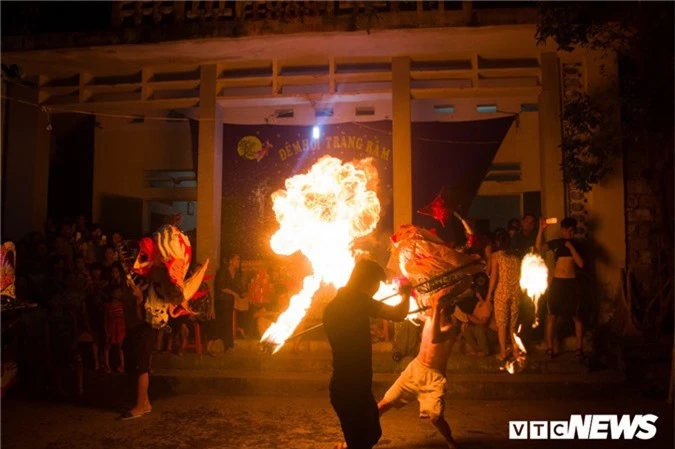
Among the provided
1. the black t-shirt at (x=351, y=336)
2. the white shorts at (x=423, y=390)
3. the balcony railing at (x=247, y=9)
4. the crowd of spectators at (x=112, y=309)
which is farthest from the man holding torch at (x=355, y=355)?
the balcony railing at (x=247, y=9)

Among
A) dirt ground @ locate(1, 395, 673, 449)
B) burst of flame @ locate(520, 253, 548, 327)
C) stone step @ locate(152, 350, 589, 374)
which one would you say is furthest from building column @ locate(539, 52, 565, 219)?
dirt ground @ locate(1, 395, 673, 449)

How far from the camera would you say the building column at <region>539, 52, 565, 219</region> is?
9.88 metres

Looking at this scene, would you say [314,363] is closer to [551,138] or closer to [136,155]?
[551,138]

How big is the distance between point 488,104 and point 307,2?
4047 millimetres

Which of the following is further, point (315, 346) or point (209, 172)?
point (209, 172)

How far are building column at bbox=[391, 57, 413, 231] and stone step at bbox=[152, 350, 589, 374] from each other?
8.23ft

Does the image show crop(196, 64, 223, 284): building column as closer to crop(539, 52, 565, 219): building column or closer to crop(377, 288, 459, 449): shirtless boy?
crop(377, 288, 459, 449): shirtless boy

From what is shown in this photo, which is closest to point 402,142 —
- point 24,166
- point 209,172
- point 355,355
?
point 209,172

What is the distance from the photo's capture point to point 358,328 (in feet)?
16.5

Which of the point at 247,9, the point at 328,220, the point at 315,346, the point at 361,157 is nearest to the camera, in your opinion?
the point at 328,220

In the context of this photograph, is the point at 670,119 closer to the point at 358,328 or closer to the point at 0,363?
the point at 358,328

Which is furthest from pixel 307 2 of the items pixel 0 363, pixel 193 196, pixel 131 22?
pixel 0 363

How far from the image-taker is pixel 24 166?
1155 cm

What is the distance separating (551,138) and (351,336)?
656cm
